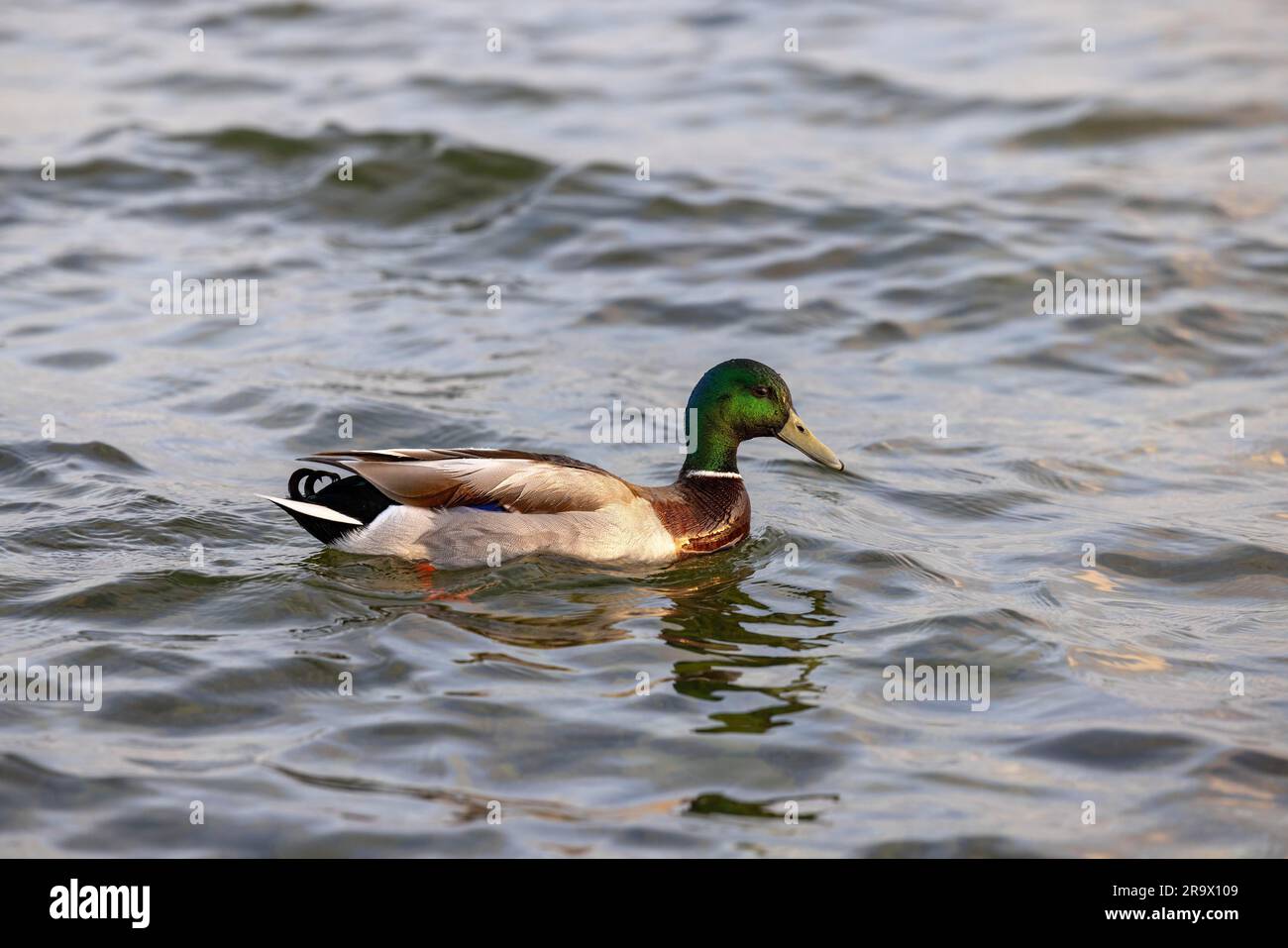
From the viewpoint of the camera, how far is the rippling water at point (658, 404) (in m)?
5.77

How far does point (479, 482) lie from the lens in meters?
7.56

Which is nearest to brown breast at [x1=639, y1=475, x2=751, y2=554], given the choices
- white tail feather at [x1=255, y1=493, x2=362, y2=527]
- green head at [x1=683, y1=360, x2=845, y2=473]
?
green head at [x1=683, y1=360, x2=845, y2=473]

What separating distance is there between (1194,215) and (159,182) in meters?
8.38

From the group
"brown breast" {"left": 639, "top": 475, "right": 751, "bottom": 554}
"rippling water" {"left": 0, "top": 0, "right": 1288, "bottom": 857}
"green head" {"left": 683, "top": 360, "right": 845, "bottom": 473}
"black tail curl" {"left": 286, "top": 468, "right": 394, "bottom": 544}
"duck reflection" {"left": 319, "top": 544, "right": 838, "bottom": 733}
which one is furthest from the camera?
"green head" {"left": 683, "top": 360, "right": 845, "bottom": 473}

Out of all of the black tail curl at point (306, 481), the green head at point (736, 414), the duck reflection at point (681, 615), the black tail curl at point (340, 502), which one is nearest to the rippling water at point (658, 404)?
the duck reflection at point (681, 615)

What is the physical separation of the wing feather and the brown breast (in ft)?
1.37

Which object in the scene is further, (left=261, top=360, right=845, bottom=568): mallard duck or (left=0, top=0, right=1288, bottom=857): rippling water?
(left=261, top=360, right=845, bottom=568): mallard duck

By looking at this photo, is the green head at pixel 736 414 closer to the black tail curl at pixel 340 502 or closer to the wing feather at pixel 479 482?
the wing feather at pixel 479 482

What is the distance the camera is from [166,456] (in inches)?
356

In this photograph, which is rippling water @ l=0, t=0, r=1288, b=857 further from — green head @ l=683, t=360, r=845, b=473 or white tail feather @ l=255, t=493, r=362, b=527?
green head @ l=683, t=360, r=845, b=473

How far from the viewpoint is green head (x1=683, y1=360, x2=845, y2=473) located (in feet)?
26.8

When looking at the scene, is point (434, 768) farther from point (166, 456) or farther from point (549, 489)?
point (166, 456)

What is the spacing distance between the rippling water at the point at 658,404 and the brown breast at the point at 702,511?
19 cm
